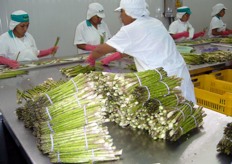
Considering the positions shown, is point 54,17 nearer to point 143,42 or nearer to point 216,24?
point 143,42

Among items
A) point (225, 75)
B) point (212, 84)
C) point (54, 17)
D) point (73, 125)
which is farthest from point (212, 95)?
point (54, 17)

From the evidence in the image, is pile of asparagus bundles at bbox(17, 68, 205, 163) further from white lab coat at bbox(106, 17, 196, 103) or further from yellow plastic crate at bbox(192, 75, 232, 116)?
yellow plastic crate at bbox(192, 75, 232, 116)

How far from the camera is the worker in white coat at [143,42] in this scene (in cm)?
247

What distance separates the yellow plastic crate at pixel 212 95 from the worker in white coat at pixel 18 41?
7.41 ft

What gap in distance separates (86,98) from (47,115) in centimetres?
22

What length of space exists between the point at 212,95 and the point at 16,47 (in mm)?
2618

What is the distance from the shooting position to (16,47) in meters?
3.79

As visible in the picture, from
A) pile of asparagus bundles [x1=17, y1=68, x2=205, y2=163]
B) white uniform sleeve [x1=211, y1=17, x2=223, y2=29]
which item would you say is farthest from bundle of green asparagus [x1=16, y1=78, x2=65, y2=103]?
white uniform sleeve [x1=211, y1=17, x2=223, y2=29]

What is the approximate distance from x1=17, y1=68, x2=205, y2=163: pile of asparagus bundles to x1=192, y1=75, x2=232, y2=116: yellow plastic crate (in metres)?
0.93

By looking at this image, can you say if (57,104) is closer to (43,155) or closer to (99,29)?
(43,155)

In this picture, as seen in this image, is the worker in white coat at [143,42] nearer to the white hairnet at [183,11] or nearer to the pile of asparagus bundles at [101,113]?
the pile of asparagus bundles at [101,113]

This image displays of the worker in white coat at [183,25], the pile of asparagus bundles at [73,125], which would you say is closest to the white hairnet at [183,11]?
the worker in white coat at [183,25]

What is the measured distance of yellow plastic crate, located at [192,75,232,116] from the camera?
246 centimetres

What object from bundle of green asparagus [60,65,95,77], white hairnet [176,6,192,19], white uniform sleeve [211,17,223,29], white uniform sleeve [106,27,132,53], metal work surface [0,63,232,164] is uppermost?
white hairnet [176,6,192,19]
